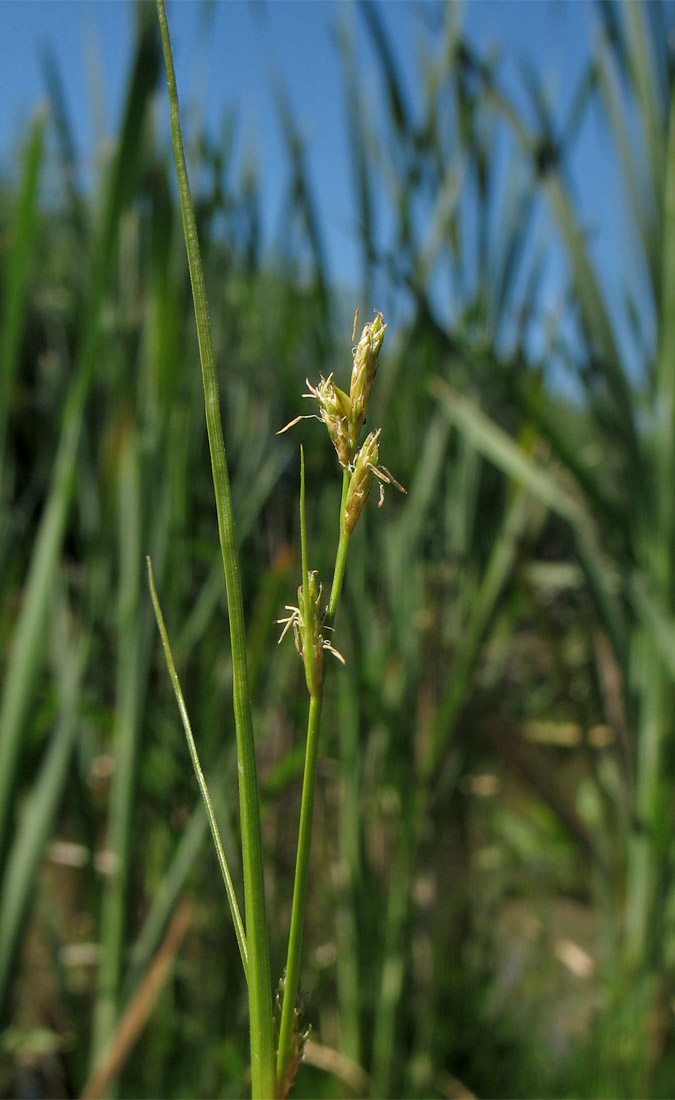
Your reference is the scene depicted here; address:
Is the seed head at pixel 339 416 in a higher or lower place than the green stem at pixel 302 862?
higher

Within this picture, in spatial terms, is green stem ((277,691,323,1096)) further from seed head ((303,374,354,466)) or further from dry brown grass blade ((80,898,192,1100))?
dry brown grass blade ((80,898,192,1100))

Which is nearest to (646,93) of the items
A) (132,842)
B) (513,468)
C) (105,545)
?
(513,468)

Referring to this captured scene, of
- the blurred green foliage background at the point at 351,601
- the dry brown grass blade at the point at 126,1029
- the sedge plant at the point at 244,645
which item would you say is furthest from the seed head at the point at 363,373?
the dry brown grass blade at the point at 126,1029

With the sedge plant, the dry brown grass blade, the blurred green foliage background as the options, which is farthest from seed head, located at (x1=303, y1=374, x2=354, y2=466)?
the dry brown grass blade

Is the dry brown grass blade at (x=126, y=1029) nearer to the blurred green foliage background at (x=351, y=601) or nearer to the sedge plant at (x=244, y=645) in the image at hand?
the blurred green foliage background at (x=351, y=601)

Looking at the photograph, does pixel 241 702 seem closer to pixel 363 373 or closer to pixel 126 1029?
pixel 363 373

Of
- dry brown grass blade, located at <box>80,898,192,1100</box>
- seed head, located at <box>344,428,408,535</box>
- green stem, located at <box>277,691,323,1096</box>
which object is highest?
seed head, located at <box>344,428,408,535</box>
